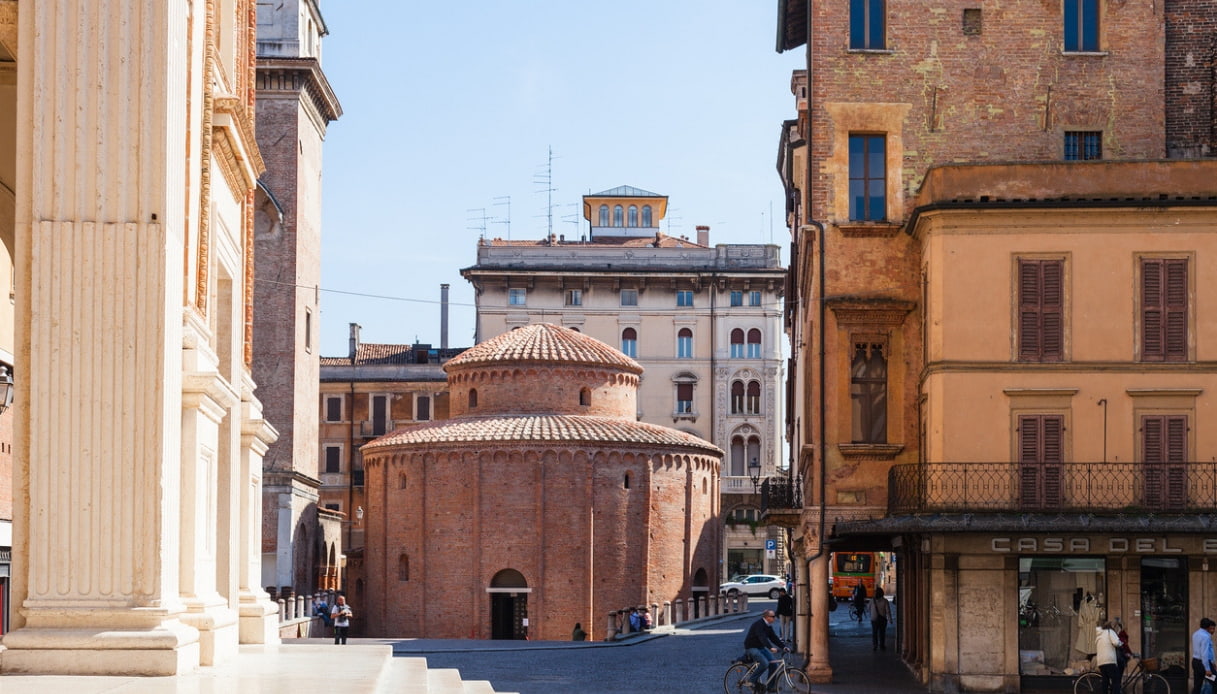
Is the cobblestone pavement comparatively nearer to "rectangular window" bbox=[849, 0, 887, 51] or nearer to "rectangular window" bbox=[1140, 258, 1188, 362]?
"rectangular window" bbox=[1140, 258, 1188, 362]

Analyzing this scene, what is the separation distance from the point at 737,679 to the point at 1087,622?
6322 millimetres

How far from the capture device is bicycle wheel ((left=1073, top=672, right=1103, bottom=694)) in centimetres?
2873

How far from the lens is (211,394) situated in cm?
1648

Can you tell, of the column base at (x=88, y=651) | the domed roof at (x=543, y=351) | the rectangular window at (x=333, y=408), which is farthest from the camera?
the rectangular window at (x=333, y=408)

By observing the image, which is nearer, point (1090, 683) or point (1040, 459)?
point (1090, 683)

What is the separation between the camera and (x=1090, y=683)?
28938 mm

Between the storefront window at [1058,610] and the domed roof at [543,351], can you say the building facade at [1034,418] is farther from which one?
the domed roof at [543,351]

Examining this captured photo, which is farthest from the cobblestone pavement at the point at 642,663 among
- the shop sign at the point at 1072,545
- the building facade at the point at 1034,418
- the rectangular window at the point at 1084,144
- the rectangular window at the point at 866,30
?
the rectangular window at the point at 866,30

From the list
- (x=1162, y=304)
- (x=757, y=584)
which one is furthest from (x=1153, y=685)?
(x=757, y=584)

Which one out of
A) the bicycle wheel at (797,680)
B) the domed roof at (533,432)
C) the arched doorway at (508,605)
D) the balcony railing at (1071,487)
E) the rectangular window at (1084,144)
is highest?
the rectangular window at (1084,144)

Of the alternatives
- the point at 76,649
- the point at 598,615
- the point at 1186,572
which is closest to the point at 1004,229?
the point at 1186,572

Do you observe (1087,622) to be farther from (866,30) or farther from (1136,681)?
(866,30)

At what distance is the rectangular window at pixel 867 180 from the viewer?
34.3m

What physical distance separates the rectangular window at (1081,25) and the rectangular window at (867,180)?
14.0 feet
